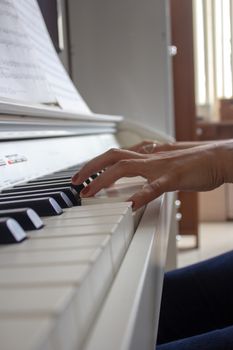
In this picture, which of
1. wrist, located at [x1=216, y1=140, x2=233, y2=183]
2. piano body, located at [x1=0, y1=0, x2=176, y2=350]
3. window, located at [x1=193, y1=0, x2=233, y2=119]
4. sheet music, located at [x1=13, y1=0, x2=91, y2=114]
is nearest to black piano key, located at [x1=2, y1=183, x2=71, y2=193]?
piano body, located at [x1=0, y1=0, x2=176, y2=350]

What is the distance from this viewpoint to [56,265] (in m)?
0.29

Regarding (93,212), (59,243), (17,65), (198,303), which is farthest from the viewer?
(17,65)

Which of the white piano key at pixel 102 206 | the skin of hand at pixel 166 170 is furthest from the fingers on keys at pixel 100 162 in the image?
the white piano key at pixel 102 206

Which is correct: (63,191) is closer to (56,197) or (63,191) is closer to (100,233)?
(56,197)

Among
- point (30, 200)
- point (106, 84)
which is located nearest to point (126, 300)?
point (30, 200)

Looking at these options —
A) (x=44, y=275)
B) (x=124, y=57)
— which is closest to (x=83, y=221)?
(x=44, y=275)

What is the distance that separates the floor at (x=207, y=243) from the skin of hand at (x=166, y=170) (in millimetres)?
1695

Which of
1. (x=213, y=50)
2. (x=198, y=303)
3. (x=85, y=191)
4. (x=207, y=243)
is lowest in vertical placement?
(x=207, y=243)

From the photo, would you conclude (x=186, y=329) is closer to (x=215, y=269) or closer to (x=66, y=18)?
(x=215, y=269)

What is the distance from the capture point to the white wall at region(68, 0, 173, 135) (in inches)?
77.8

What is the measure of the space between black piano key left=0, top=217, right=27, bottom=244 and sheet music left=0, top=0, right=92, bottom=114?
0.39 metres

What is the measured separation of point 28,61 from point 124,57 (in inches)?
43.6

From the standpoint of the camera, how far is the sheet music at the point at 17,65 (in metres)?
0.83

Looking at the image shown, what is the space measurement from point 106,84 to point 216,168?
1426mm
